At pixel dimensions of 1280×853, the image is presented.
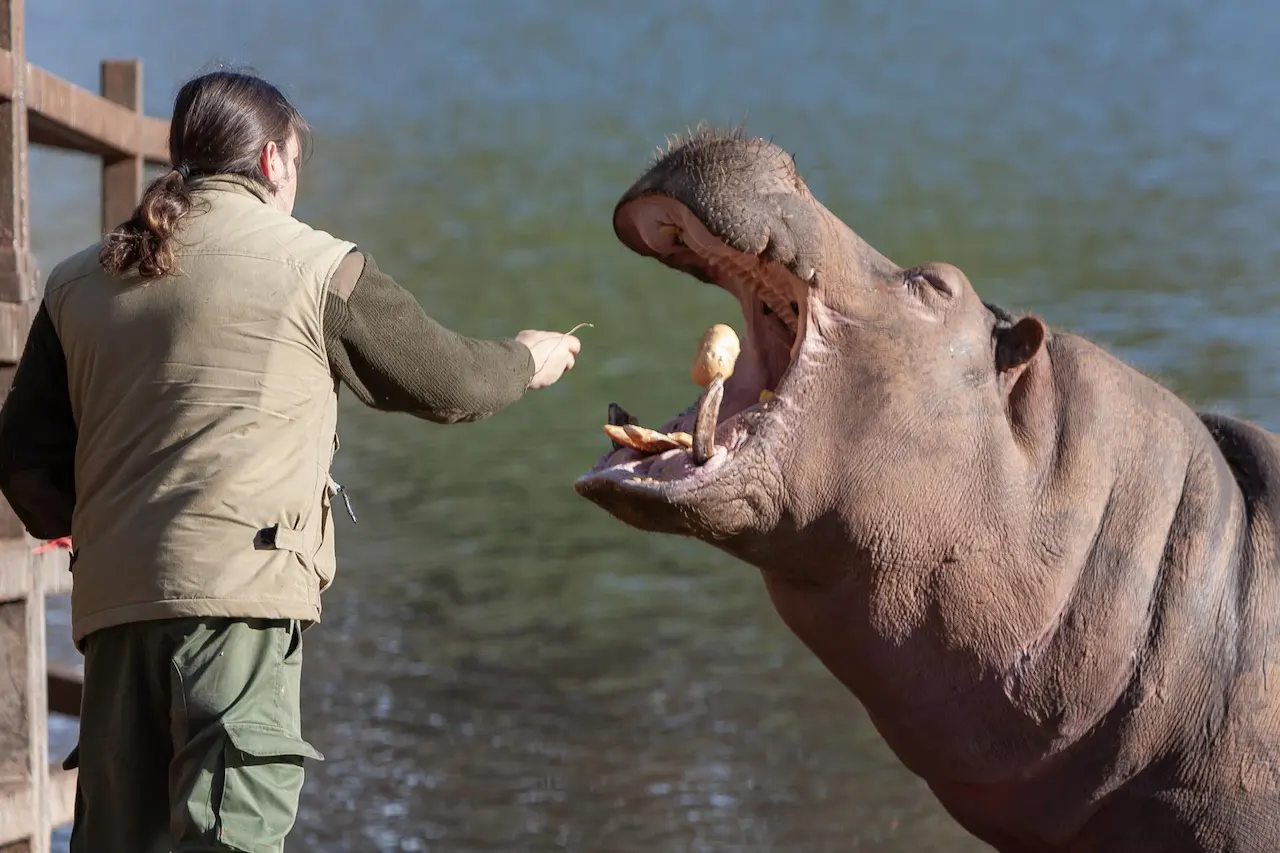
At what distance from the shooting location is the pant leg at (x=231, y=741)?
2715mm

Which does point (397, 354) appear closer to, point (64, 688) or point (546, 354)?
point (546, 354)

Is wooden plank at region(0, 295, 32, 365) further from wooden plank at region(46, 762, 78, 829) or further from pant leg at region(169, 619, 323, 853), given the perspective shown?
pant leg at region(169, 619, 323, 853)

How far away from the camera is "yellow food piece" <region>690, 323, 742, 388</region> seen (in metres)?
3.25

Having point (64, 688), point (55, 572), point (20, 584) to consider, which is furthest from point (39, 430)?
point (64, 688)

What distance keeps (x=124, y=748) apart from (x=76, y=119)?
8.69ft

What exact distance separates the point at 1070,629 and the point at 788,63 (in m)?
19.5

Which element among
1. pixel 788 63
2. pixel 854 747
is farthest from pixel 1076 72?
pixel 854 747

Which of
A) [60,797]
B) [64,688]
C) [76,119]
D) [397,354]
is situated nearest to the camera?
[397,354]

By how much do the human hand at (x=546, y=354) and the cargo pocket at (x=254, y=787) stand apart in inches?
35.4

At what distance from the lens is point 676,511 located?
3012 millimetres

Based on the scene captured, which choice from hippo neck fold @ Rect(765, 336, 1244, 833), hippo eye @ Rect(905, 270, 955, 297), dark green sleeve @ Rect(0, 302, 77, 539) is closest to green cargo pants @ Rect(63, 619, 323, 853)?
dark green sleeve @ Rect(0, 302, 77, 539)

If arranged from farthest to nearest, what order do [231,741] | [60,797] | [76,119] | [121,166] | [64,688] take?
[121,166] → [64,688] → [76,119] → [60,797] → [231,741]

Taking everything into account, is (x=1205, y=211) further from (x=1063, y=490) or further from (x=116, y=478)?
(x=116, y=478)

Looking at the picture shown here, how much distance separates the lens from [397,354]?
9.67ft
